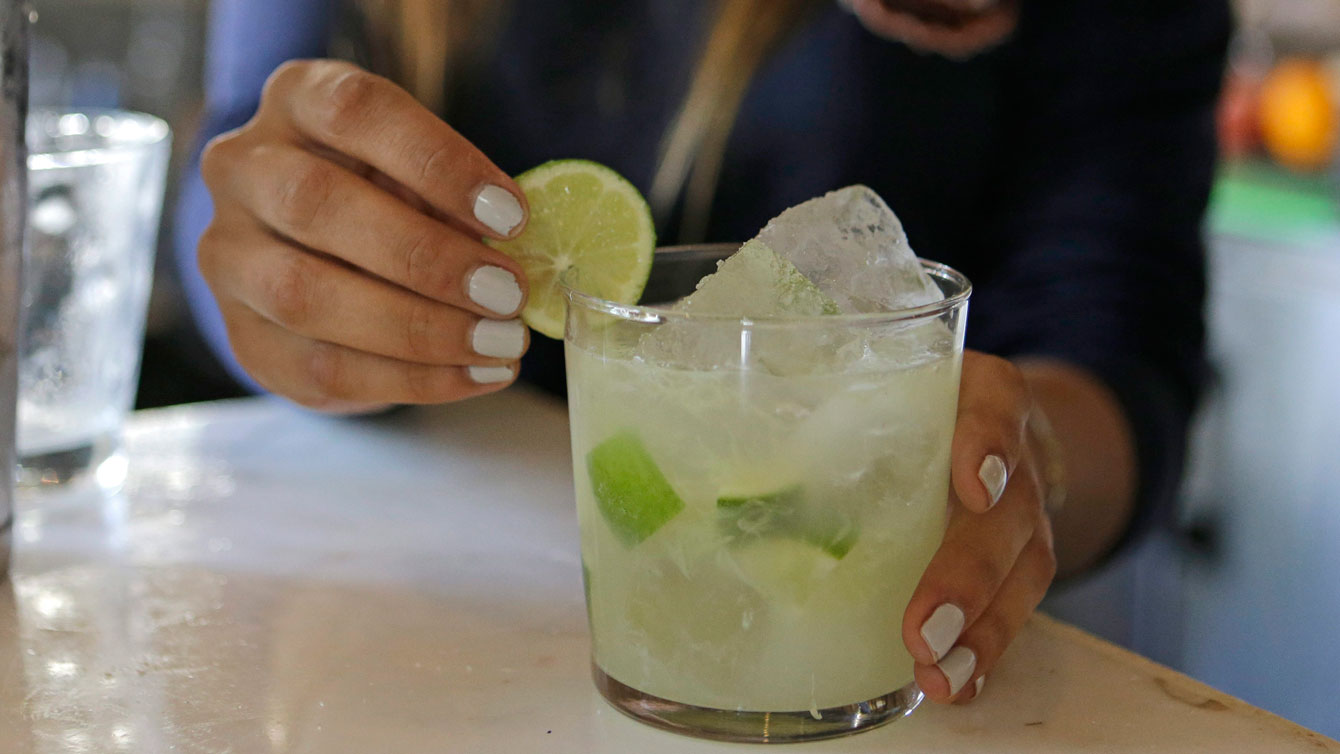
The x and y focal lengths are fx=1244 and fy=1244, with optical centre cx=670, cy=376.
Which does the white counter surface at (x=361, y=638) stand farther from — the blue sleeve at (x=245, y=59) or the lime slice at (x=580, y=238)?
the blue sleeve at (x=245, y=59)

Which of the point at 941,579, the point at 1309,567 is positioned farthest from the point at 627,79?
the point at 1309,567

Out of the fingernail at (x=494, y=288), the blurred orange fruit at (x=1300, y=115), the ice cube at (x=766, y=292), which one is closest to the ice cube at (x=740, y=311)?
the ice cube at (x=766, y=292)

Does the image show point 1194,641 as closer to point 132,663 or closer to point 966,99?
point 966,99

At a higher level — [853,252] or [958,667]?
[853,252]

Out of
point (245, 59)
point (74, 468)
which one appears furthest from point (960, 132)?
point (74, 468)

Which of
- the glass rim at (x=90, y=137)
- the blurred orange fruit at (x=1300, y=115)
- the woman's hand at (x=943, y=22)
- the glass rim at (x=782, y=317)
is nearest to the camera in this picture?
the glass rim at (x=782, y=317)

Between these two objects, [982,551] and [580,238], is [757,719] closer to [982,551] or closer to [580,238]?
[982,551]
